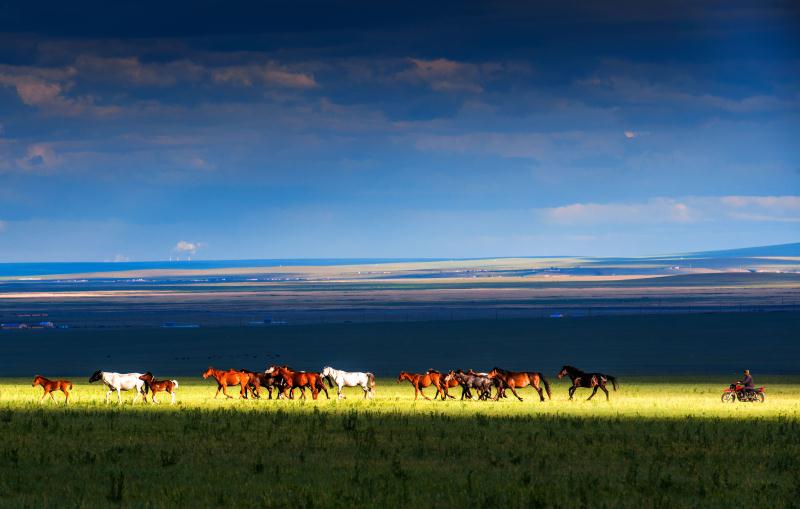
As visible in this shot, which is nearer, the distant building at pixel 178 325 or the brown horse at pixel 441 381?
the brown horse at pixel 441 381

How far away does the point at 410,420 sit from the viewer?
31656mm

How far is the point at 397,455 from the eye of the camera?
24.7 metres

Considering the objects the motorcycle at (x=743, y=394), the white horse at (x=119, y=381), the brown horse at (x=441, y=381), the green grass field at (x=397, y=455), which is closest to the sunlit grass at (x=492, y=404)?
the green grass field at (x=397, y=455)

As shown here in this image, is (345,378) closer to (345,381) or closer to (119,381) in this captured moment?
(345,381)

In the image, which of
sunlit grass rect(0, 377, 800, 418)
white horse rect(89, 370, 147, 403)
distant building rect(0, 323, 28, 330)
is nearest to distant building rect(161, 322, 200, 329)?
distant building rect(0, 323, 28, 330)

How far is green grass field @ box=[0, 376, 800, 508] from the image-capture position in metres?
20.2

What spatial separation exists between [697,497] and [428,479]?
426 centimetres

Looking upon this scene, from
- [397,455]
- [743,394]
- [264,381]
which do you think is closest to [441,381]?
[264,381]

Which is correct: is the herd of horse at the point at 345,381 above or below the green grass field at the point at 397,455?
above

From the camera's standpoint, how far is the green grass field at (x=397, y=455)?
20.2 meters

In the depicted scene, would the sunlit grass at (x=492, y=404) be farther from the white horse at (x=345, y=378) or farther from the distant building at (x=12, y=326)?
the distant building at (x=12, y=326)

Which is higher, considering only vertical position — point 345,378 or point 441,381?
point 345,378

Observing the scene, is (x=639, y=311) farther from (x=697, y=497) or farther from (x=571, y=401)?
(x=697, y=497)

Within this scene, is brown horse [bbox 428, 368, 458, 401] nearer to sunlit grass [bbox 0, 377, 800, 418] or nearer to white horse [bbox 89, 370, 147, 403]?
sunlit grass [bbox 0, 377, 800, 418]
